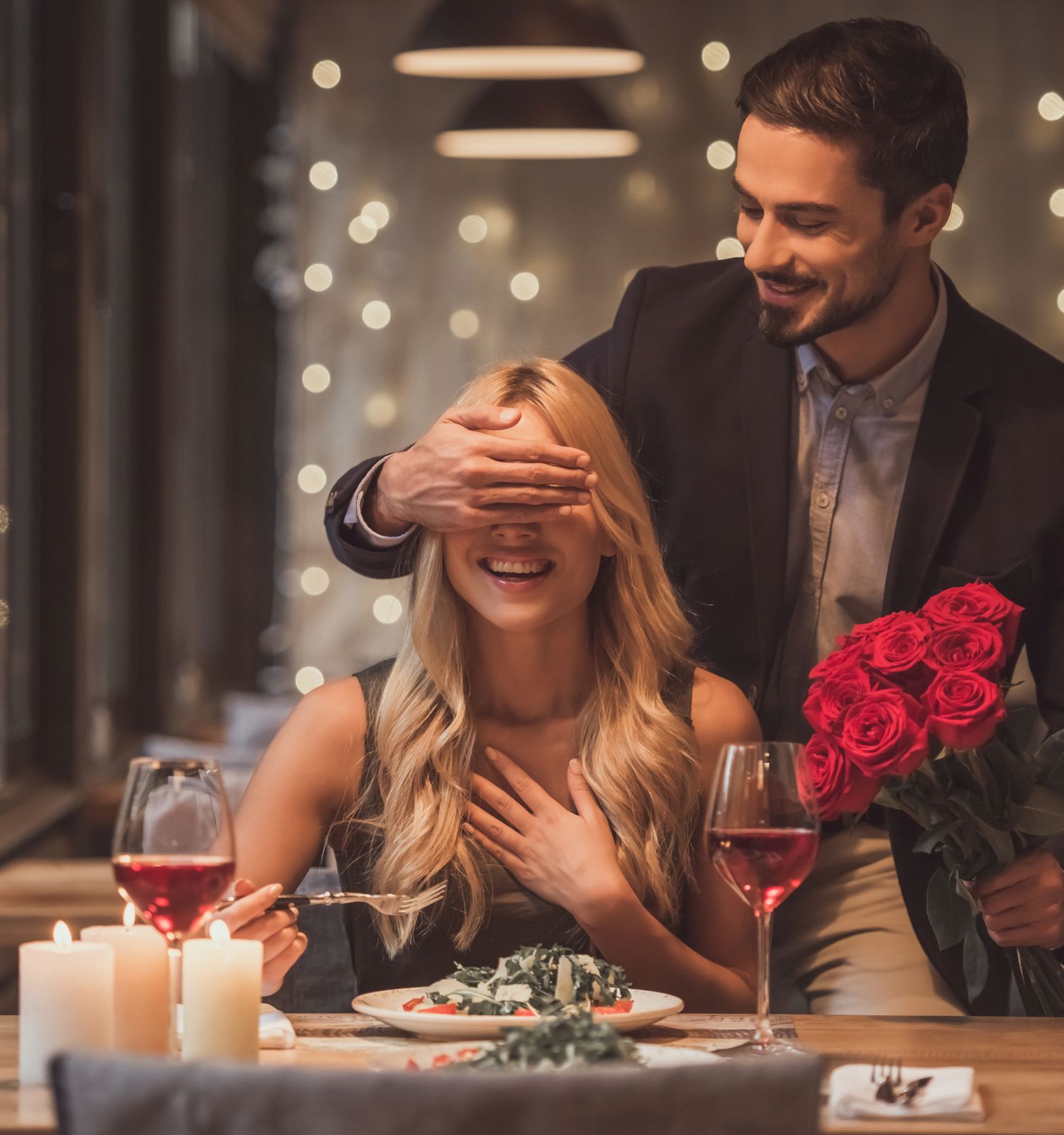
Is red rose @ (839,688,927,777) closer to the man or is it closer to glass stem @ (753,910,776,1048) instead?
glass stem @ (753,910,776,1048)

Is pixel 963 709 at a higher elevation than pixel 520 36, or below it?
below

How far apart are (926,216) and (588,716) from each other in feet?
2.69

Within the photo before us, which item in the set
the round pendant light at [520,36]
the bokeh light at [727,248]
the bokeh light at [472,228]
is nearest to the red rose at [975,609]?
the round pendant light at [520,36]

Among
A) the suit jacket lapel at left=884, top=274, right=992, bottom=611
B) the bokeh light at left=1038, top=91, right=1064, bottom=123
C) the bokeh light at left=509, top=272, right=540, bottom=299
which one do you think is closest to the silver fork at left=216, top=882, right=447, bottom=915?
the suit jacket lapel at left=884, top=274, right=992, bottom=611

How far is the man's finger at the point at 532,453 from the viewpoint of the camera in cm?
193

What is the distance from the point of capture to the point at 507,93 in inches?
187

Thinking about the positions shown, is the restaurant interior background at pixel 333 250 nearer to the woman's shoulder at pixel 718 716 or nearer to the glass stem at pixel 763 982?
the woman's shoulder at pixel 718 716

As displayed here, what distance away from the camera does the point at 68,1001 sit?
4.40 ft

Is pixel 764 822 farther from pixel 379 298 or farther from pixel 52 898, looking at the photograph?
pixel 379 298

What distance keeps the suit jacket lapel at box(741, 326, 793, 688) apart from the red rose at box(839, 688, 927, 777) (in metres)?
0.69

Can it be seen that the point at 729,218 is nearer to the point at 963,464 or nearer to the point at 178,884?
the point at 963,464

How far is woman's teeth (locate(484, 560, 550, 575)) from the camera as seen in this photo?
6.61ft

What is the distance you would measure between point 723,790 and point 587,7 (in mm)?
2592

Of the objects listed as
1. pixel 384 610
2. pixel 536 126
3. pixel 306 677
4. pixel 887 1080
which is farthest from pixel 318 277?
pixel 887 1080
